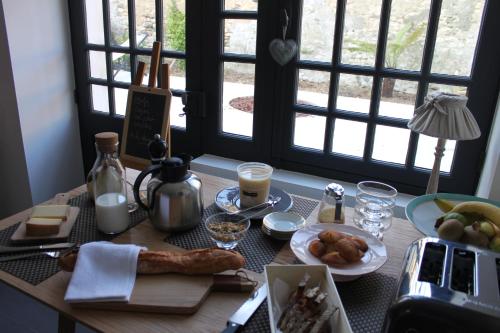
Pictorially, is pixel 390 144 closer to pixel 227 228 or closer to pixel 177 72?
pixel 227 228

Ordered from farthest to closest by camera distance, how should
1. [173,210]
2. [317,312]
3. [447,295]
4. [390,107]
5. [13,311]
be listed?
[13,311], [390,107], [173,210], [317,312], [447,295]

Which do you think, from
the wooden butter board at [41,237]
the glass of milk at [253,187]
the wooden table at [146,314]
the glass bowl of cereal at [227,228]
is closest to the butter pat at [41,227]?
the wooden butter board at [41,237]

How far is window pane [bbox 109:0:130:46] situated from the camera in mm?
2027

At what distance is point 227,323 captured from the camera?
806 mm

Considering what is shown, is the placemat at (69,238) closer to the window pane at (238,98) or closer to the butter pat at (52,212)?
the butter pat at (52,212)

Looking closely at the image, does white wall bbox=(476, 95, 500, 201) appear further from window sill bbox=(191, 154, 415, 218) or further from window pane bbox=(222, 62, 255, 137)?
window pane bbox=(222, 62, 255, 137)

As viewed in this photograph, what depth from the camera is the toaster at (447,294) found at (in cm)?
56

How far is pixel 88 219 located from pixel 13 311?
1059 mm

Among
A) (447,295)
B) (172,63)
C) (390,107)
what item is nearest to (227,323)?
(447,295)

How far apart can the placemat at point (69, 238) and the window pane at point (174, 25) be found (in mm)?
893

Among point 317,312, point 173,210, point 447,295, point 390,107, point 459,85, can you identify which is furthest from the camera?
point 390,107

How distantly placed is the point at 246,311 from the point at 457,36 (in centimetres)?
119

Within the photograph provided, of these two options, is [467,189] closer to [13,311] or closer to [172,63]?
[172,63]

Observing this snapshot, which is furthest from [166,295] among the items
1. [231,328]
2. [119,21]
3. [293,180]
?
[119,21]
